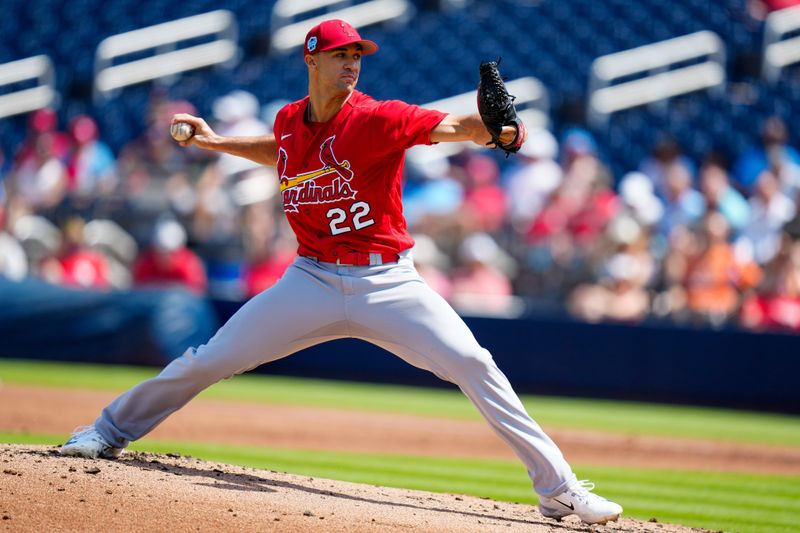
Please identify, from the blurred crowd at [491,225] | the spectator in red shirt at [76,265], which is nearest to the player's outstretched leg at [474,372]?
the blurred crowd at [491,225]

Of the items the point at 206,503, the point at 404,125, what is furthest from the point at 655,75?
the point at 206,503

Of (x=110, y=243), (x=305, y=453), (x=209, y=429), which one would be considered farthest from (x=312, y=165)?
(x=110, y=243)

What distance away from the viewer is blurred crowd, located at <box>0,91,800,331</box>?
10.9m

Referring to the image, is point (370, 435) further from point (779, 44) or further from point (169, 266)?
point (779, 44)

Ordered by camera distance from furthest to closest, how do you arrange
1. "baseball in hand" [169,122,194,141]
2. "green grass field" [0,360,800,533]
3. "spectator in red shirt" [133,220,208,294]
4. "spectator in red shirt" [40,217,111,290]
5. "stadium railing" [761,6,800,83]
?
"stadium railing" [761,6,800,83]
"spectator in red shirt" [40,217,111,290]
"spectator in red shirt" [133,220,208,294]
"green grass field" [0,360,800,533]
"baseball in hand" [169,122,194,141]

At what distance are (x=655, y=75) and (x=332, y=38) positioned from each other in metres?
10.3

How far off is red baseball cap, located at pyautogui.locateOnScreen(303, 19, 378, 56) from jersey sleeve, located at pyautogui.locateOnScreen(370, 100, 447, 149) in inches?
11.8

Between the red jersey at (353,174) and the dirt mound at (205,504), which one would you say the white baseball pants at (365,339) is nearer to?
the red jersey at (353,174)

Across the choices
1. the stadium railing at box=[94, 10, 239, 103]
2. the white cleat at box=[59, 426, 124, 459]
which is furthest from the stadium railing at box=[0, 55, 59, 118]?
the white cleat at box=[59, 426, 124, 459]

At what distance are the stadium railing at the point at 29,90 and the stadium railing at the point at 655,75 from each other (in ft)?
24.3

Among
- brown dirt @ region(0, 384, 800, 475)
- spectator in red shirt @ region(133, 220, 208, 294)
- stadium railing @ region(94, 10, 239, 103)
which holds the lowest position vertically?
brown dirt @ region(0, 384, 800, 475)

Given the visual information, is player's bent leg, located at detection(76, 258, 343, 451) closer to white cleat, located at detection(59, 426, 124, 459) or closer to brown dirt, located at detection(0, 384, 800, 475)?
white cleat, located at detection(59, 426, 124, 459)

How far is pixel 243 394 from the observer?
1069cm

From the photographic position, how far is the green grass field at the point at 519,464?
6.05m
